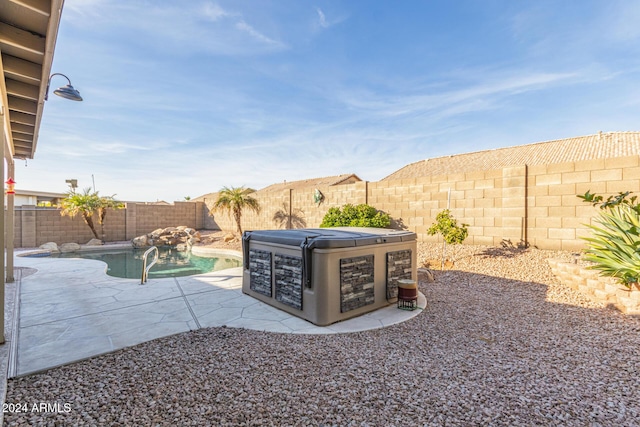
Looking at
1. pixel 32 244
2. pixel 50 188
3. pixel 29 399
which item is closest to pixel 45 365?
pixel 29 399

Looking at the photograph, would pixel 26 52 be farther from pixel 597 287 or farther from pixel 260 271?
pixel 597 287

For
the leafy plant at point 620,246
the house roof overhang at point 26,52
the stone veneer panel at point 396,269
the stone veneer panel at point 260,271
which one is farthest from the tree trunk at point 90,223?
the leafy plant at point 620,246

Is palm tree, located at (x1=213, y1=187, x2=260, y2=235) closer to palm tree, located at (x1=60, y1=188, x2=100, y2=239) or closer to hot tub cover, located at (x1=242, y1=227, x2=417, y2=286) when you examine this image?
palm tree, located at (x1=60, y1=188, x2=100, y2=239)

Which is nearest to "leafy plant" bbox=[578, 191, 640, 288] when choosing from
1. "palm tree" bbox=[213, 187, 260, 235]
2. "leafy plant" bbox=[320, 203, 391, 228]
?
"leafy plant" bbox=[320, 203, 391, 228]

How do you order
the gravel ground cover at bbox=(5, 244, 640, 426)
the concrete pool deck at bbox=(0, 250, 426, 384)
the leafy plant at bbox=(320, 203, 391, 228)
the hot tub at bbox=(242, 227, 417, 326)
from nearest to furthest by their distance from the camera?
the gravel ground cover at bbox=(5, 244, 640, 426), the concrete pool deck at bbox=(0, 250, 426, 384), the hot tub at bbox=(242, 227, 417, 326), the leafy plant at bbox=(320, 203, 391, 228)

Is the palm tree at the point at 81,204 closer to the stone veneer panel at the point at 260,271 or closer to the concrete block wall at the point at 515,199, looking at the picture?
the stone veneer panel at the point at 260,271

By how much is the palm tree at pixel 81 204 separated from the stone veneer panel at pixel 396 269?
14.8 m

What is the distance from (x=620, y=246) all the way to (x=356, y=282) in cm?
435

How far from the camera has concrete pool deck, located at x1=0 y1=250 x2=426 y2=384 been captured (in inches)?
119

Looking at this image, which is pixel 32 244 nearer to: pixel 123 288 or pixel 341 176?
pixel 123 288

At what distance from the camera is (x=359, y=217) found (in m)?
9.42

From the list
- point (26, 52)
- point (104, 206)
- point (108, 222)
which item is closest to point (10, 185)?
point (26, 52)

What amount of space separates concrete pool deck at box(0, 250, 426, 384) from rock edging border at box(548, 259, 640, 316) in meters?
2.68

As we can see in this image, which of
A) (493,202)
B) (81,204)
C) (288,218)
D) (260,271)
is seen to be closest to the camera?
(260,271)
